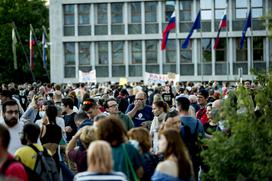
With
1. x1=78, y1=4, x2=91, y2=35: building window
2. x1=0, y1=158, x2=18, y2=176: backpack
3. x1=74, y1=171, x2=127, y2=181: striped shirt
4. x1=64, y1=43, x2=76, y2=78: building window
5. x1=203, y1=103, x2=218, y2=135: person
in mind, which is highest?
x1=78, y1=4, x2=91, y2=35: building window

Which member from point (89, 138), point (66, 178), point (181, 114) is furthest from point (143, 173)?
point (181, 114)

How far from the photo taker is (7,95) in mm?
17172

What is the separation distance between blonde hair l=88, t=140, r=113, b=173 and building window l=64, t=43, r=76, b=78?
5620 cm

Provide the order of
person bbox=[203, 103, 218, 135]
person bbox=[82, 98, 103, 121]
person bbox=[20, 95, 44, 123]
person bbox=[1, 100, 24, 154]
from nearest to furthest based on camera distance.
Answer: person bbox=[1, 100, 24, 154] < person bbox=[203, 103, 218, 135] < person bbox=[82, 98, 103, 121] < person bbox=[20, 95, 44, 123]

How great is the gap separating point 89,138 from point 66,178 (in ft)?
6.26

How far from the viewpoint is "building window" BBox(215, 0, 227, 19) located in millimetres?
62188

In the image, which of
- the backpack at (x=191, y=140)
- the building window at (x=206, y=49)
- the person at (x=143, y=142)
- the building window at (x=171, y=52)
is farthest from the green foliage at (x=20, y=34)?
the person at (x=143, y=142)

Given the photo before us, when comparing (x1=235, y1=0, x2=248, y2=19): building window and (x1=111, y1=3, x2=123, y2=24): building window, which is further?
(x1=111, y1=3, x2=123, y2=24): building window

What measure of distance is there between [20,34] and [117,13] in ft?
58.8

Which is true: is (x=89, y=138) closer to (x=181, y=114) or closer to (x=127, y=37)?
(x=181, y=114)

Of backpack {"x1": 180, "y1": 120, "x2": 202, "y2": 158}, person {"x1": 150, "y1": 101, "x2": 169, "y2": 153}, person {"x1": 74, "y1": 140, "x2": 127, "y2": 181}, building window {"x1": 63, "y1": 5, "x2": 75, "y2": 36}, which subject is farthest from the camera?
building window {"x1": 63, "y1": 5, "x2": 75, "y2": 36}

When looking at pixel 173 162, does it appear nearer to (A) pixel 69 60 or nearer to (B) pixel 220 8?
(B) pixel 220 8

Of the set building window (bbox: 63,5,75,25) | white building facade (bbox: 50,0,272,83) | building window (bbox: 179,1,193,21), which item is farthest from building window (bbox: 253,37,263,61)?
building window (bbox: 63,5,75,25)

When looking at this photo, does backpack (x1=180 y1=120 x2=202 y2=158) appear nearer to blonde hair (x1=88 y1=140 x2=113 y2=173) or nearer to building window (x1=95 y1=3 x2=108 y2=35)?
blonde hair (x1=88 y1=140 x2=113 y2=173)
